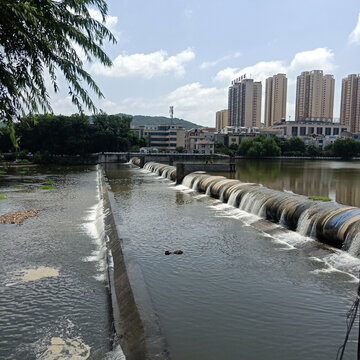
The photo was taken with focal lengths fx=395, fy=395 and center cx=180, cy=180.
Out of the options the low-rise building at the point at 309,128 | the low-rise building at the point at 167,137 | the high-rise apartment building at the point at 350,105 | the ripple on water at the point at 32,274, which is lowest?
the ripple on water at the point at 32,274

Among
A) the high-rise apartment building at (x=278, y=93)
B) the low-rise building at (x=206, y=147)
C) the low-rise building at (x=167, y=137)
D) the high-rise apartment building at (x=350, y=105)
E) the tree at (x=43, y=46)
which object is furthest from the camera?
the high-rise apartment building at (x=278, y=93)

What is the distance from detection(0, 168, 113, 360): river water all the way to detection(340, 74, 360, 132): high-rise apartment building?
569 ft

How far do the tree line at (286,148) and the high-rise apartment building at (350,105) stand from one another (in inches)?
2286

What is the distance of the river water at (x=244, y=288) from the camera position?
6578mm

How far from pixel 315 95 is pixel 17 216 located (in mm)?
183582

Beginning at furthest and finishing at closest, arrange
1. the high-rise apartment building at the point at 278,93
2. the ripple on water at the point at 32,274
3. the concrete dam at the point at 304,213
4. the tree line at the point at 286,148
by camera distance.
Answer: the high-rise apartment building at the point at 278,93 → the tree line at the point at 286,148 → the concrete dam at the point at 304,213 → the ripple on water at the point at 32,274

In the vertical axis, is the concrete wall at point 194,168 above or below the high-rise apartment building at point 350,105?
below

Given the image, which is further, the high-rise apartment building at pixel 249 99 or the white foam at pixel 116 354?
the high-rise apartment building at pixel 249 99

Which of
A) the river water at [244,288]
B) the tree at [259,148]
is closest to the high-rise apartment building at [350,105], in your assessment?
the tree at [259,148]

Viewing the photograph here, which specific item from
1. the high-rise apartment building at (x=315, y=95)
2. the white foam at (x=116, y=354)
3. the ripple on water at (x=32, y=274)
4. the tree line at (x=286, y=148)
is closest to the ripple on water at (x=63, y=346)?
the white foam at (x=116, y=354)

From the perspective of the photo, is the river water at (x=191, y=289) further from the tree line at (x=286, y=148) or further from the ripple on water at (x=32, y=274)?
the tree line at (x=286, y=148)

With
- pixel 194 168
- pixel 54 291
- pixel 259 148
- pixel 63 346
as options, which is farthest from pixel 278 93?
pixel 63 346

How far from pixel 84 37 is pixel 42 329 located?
5.25 meters

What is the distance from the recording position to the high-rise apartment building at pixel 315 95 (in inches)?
7101
